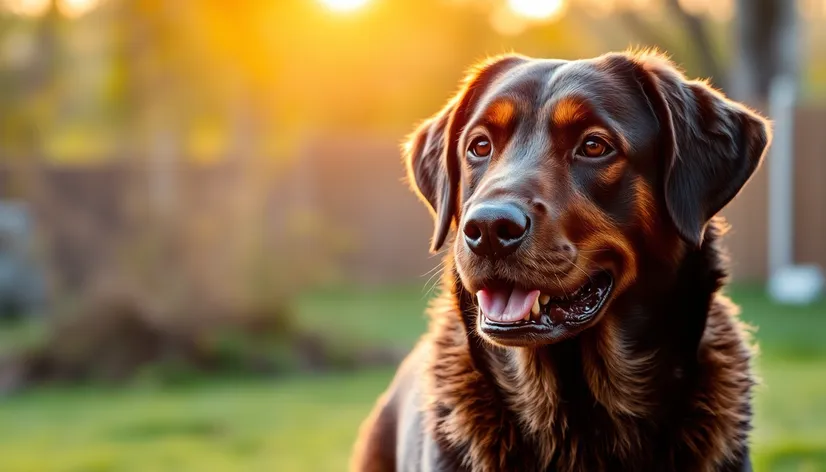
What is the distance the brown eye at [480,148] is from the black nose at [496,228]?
581 mm

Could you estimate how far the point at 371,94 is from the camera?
27875 millimetres

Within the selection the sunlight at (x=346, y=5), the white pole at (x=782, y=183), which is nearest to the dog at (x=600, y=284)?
the white pole at (x=782, y=183)

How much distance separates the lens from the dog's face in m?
3.45

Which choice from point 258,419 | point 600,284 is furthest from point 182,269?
point 600,284

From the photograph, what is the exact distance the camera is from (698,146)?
373cm

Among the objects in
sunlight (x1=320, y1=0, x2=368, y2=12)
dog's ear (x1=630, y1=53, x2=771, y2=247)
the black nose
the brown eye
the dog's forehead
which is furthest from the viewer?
sunlight (x1=320, y1=0, x2=368, y2=12)

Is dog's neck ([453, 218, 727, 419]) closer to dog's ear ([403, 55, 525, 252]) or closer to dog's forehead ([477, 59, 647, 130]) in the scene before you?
dog's forehead ([477, 59, 647, 130])

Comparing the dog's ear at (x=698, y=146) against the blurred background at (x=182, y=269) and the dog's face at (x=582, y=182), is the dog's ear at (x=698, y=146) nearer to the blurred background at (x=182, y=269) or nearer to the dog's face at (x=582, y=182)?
the dog's face at (x=582, y=182)

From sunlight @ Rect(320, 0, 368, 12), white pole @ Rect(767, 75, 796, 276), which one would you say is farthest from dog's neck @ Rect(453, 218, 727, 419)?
sunlight @ Rect(320, 0, 368, 12)

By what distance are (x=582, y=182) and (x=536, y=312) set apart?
0.47 meters

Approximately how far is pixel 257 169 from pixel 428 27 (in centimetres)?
1763

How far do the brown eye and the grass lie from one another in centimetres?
213

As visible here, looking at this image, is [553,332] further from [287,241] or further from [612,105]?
[287,241]

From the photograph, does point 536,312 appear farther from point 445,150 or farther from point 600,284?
point 445,150
